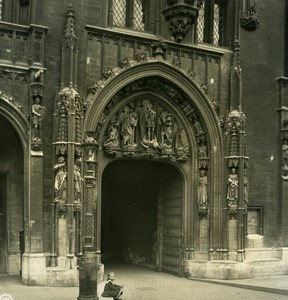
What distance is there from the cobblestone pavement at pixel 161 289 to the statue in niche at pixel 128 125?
4.00 meters

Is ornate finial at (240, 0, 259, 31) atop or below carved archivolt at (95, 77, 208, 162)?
atop

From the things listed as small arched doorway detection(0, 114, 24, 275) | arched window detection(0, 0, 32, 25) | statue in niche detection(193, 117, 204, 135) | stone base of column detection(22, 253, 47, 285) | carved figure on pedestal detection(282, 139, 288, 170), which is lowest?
stone base of column detection(22, 253, 47, 285)

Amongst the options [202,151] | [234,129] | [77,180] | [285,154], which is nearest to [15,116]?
[77,180]

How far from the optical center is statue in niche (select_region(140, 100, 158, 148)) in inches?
648

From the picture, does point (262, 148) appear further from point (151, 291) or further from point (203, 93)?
point (151, 291)

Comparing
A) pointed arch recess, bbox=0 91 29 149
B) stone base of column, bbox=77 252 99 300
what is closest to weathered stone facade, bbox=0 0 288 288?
pointed arch recess, bbox=0 91 29 149

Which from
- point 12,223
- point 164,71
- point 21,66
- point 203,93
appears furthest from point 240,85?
point 12,223

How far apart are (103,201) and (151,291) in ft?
23.9

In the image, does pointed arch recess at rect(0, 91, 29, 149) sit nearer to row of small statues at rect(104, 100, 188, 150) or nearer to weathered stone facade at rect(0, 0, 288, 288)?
weathered stone facade at rect(0, 0, 288, 288)

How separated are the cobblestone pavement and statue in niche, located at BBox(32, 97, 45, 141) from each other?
150 inches

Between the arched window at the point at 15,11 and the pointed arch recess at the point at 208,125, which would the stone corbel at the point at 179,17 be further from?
the arched window at the point at 15,11

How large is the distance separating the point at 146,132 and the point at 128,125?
611 millimetres

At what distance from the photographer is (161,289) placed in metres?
14.8

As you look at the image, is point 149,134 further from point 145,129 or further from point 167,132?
point 167,132
